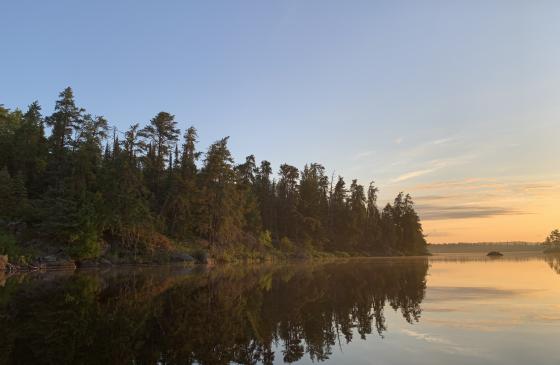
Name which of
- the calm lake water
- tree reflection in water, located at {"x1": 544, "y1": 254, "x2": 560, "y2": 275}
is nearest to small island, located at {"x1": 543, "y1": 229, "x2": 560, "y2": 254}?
tree reflection in water, located at {"x1": 544, "y1": 254, "x2": 560, "y2": 275}

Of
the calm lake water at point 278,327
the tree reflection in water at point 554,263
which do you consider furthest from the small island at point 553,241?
the calm lake water at point 278,327

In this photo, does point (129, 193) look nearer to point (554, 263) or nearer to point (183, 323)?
point (183, 323)

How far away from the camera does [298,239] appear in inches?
4075

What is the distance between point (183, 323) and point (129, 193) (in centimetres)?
4407

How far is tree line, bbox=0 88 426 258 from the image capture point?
47.7 meters

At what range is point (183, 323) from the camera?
14633 mm

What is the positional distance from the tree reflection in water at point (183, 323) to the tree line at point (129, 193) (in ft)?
86.5

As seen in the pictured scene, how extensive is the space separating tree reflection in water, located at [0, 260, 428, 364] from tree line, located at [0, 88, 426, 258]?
26380 millimetres

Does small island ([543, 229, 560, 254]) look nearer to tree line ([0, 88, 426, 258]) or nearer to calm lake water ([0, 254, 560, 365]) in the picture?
tree line ([0, 88, 426, 258])

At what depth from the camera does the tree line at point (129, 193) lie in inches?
1876

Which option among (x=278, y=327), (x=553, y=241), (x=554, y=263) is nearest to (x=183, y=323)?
(x=278, y=327)

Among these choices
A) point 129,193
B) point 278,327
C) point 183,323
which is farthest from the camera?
point 129,193

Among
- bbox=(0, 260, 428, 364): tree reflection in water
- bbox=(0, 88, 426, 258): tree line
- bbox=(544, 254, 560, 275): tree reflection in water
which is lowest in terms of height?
bbox=(0, 260, 428, 364): tree reflection in water

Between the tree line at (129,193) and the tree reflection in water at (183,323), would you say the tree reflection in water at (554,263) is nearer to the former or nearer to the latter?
A: the tree reflection in water at (183,323)
